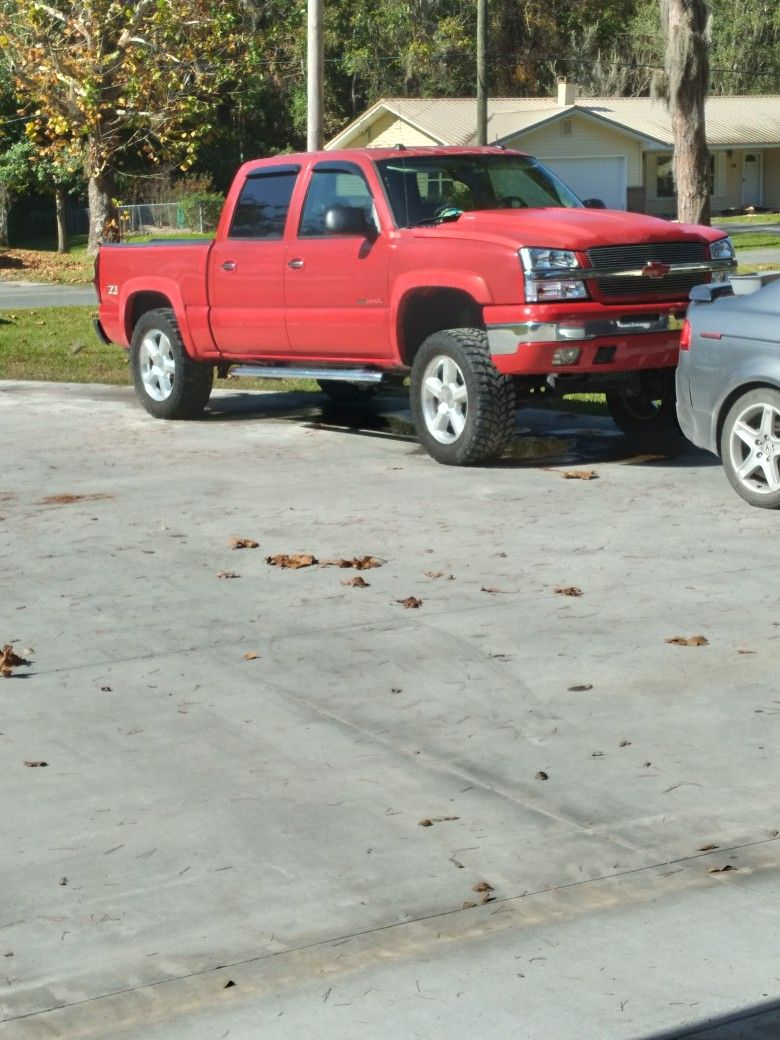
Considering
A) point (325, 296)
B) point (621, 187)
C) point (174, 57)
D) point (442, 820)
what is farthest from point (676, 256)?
point (621, 187)

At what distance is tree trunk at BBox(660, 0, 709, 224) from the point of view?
2577 centimetres

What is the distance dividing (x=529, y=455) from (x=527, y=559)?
10.9 ft

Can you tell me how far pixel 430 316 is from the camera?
12203mm

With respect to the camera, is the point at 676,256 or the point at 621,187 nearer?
the point at 676,256

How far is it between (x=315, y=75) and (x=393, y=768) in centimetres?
1697

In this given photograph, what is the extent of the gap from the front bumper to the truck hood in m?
0.45

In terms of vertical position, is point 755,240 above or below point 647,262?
below

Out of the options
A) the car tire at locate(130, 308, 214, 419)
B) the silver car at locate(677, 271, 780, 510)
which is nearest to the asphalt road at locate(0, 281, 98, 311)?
the car tire at locate(130, 308, 214, 419)

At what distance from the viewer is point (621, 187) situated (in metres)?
65.1

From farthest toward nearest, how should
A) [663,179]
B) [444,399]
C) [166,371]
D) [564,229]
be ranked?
[663,179]
[166,371]
[444,399]
[564,229]

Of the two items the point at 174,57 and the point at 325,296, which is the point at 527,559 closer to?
the point at 325,296

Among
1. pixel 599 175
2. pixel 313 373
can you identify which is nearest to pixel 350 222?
pixel 313 373

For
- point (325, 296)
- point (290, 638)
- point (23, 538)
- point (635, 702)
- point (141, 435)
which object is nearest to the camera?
point (635, 702)

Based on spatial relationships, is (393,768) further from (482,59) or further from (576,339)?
(482,59)
